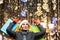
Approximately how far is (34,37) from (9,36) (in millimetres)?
274

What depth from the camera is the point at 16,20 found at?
2736 millimetres

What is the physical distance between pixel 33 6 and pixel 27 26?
25 cm

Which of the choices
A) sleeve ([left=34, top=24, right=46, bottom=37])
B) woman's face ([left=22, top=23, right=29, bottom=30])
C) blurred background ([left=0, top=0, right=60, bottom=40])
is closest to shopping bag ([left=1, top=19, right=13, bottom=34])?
blurred background ([left=0, top=0, right=60, bottom=40])

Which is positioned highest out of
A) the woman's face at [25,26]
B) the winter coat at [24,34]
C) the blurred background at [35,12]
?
the blurred background at [35,12]

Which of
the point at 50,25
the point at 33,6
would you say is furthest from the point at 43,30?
the point at 33,6

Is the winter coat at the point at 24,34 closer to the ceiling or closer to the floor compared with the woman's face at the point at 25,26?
closer to the floor

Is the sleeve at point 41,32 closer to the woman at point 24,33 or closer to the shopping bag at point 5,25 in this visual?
the woman at point 24,33

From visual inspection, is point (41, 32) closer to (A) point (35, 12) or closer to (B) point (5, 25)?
(A) point (35, 12)

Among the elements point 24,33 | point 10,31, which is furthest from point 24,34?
point 10,31

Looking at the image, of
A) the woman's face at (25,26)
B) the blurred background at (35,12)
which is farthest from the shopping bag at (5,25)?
the woman's face at (25,26)

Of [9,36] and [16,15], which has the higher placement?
[16,15]

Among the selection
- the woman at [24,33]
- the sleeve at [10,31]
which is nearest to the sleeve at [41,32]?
the woman at [24,33]

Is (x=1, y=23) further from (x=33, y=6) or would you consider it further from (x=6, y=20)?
(x=33, y=6)

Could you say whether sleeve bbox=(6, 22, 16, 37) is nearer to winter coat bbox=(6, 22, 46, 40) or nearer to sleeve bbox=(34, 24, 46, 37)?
winter coat bbox=(6, 22, 46, 40)
